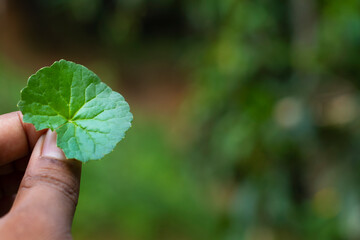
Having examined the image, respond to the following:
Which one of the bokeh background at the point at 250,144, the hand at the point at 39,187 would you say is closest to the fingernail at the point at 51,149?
the hand at the point at 39,187

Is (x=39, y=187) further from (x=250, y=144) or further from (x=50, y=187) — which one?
(x=250, y=144)

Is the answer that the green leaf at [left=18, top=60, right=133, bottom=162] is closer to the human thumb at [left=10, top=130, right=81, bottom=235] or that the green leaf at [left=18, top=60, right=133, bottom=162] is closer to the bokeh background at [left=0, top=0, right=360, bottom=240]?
the human thumb at [left=10, top=130, right=81, bottom=235]

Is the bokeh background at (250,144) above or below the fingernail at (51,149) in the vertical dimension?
below

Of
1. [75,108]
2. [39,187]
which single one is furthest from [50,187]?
[75,108]

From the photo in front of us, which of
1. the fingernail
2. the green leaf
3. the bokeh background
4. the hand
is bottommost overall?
the bokeh background

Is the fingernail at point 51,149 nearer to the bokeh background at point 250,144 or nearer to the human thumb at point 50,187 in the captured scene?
the human thumb at point 50,187

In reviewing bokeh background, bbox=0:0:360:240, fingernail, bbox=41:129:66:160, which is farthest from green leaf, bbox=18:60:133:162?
bokeh background, bbox=0:0:360:240
